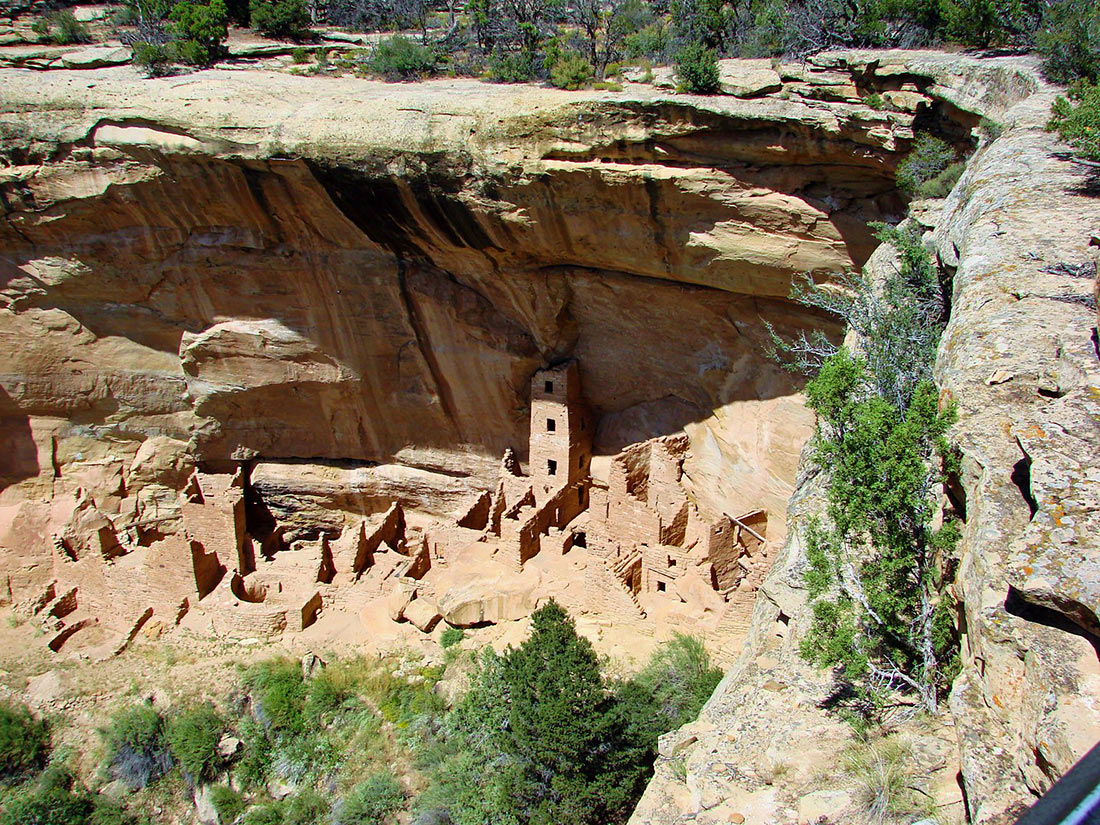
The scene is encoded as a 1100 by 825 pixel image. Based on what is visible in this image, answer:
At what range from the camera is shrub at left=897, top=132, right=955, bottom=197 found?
951 cm

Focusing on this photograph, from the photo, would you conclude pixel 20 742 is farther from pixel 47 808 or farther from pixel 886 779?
pixel 886 779

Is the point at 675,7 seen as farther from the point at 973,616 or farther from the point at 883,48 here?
the point at 973,616

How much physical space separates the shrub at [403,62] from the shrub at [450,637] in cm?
912

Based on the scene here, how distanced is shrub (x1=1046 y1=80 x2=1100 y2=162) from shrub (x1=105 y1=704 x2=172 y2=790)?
13157 millimetres

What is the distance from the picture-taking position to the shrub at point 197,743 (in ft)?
40.5

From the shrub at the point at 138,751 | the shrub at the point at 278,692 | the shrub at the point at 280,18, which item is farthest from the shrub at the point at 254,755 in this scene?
the shrub at the point at 280,18

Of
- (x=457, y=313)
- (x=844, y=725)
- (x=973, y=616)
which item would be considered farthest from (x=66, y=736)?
(x=973, y=616)

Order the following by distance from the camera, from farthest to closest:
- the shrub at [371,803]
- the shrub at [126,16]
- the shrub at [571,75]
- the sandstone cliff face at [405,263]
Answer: the shrub at [126,16], the shrub at [571,75], the shrub at [371,803], the sandstone cliff face at [405,263]

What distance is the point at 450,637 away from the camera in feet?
41.8

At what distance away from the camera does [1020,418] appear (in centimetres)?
457

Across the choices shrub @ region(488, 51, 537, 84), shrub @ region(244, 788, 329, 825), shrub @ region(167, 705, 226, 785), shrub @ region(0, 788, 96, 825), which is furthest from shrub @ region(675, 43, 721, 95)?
shrub @ region(0, 788, 96, 825)

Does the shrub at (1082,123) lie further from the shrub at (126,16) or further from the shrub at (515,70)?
the shrub at (126,16)

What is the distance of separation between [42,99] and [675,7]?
10.8 m

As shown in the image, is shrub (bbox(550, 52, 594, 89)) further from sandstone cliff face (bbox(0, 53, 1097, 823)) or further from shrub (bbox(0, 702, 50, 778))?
shrub (bbox(0, 702, 50, 778))
